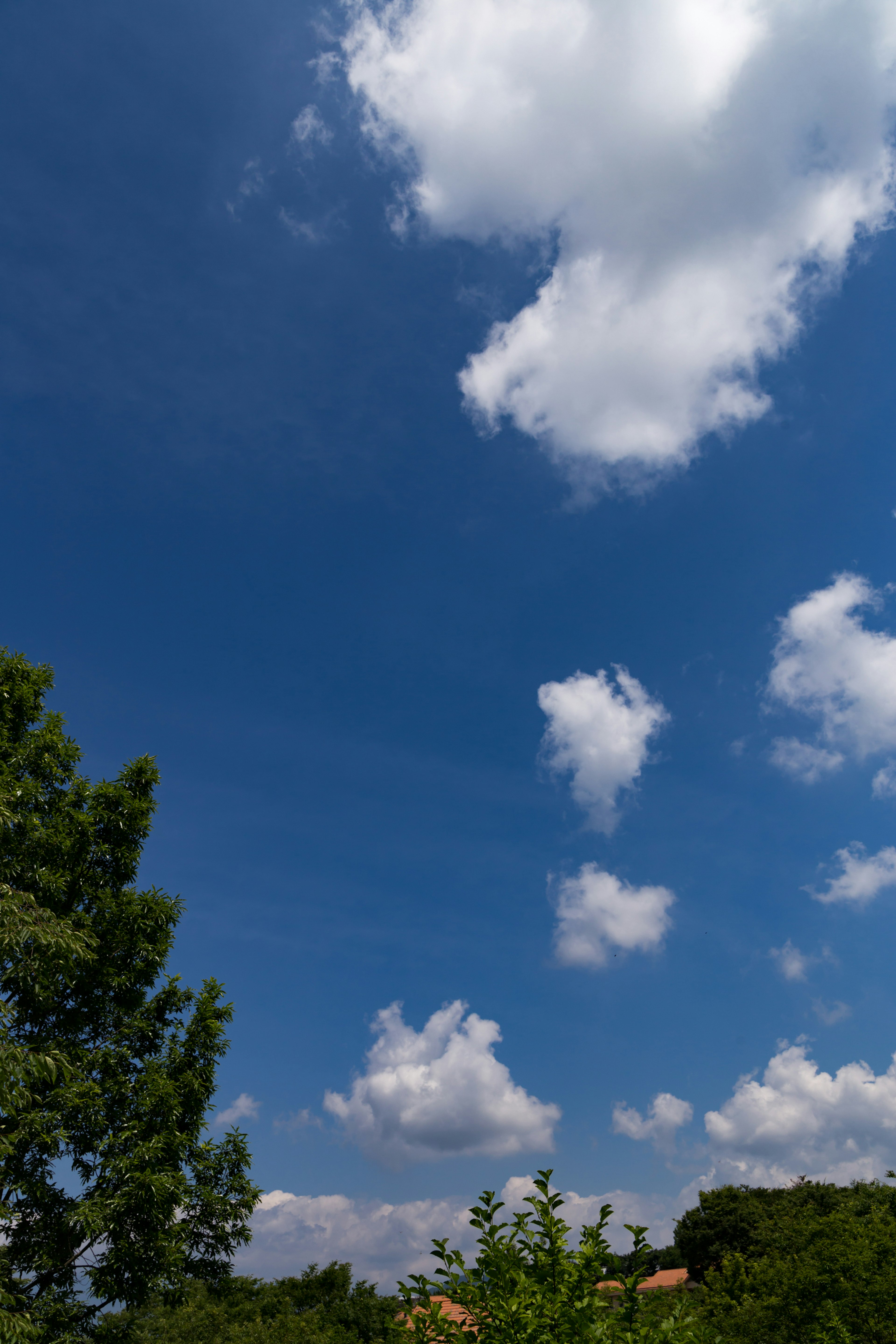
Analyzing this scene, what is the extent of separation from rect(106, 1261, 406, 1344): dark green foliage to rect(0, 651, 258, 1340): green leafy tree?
44.6 feet

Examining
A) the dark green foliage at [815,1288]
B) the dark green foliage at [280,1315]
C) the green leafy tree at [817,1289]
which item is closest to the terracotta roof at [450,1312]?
the dark green foliage at [815,1288]

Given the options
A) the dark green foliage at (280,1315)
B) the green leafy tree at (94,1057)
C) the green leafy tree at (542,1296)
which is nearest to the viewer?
the green leafy tree at (542,1296)

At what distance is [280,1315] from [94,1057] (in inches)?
1130

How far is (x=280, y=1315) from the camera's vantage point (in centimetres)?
3559

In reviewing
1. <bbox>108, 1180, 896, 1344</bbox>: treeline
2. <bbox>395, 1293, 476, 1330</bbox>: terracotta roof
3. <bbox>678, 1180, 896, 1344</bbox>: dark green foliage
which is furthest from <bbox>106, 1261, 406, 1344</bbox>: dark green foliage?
<bbox>395, 1293, 476, 1330</bbox>: terracotta roof

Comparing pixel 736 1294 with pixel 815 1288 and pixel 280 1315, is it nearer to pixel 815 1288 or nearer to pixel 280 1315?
pixel 815 1288

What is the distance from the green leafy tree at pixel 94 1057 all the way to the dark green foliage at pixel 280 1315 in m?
13.6

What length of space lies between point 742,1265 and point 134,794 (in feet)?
77.8

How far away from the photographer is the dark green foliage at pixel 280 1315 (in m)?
31.2

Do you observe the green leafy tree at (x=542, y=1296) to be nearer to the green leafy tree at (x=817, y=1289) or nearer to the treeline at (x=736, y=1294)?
the treeline at (x=736, y=1294)

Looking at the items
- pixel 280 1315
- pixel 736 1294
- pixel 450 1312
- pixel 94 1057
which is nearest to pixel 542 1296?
pixel 450 1312

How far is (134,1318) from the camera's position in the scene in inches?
658

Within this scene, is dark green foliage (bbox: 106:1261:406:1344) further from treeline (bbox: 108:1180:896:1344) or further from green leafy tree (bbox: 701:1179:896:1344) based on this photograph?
green leafy tree (bbox: 701:1179:896:1344)

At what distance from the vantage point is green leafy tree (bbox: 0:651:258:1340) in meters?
14.8
